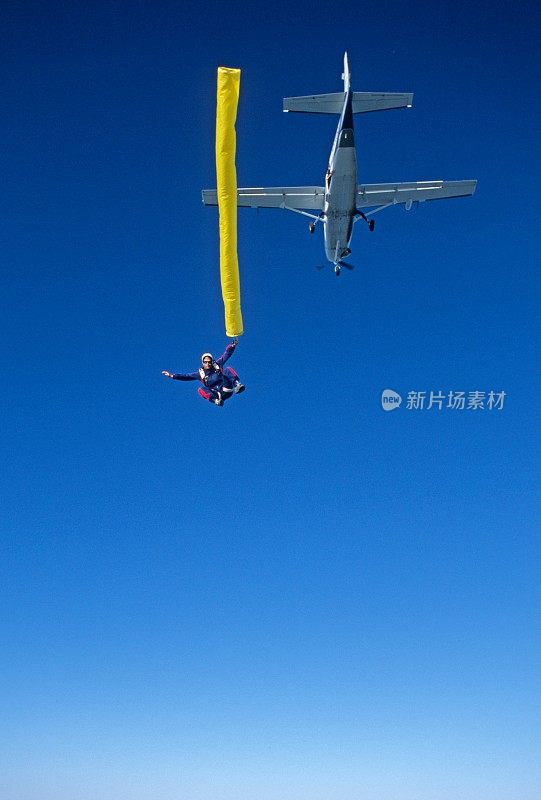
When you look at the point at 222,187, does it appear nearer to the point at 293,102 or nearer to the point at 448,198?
the point at 293,102

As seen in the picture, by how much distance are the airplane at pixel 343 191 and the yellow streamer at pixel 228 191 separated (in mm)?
22273

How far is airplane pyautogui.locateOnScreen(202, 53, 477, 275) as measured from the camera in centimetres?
4212

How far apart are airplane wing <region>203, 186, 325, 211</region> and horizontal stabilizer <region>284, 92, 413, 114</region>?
9438 millimetres

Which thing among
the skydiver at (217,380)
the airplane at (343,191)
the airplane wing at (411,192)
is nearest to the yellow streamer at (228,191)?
the skydiver at (217,380)

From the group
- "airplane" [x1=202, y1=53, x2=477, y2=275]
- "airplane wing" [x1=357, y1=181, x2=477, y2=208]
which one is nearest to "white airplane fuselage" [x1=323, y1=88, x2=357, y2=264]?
"airplane" [x1=202, y1=53, x2=477, y2=275]

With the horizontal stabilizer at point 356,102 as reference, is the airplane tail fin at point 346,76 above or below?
above

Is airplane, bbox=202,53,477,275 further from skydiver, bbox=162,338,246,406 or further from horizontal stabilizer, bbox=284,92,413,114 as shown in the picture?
skydiver, bbox=162,338,246,406

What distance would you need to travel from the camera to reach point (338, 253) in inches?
1944

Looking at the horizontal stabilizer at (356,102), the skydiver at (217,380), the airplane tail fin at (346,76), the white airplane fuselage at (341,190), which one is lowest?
the skydiver at (217,380)

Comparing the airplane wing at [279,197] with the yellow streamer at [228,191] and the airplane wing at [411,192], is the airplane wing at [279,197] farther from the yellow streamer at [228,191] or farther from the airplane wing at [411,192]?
the yellow streamer at [228,191]

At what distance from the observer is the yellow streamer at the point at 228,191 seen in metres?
20.5

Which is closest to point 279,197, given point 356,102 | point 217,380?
point 356,102

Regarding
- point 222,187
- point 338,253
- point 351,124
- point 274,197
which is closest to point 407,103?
point 351,124

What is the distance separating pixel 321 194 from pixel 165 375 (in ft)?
99.6
